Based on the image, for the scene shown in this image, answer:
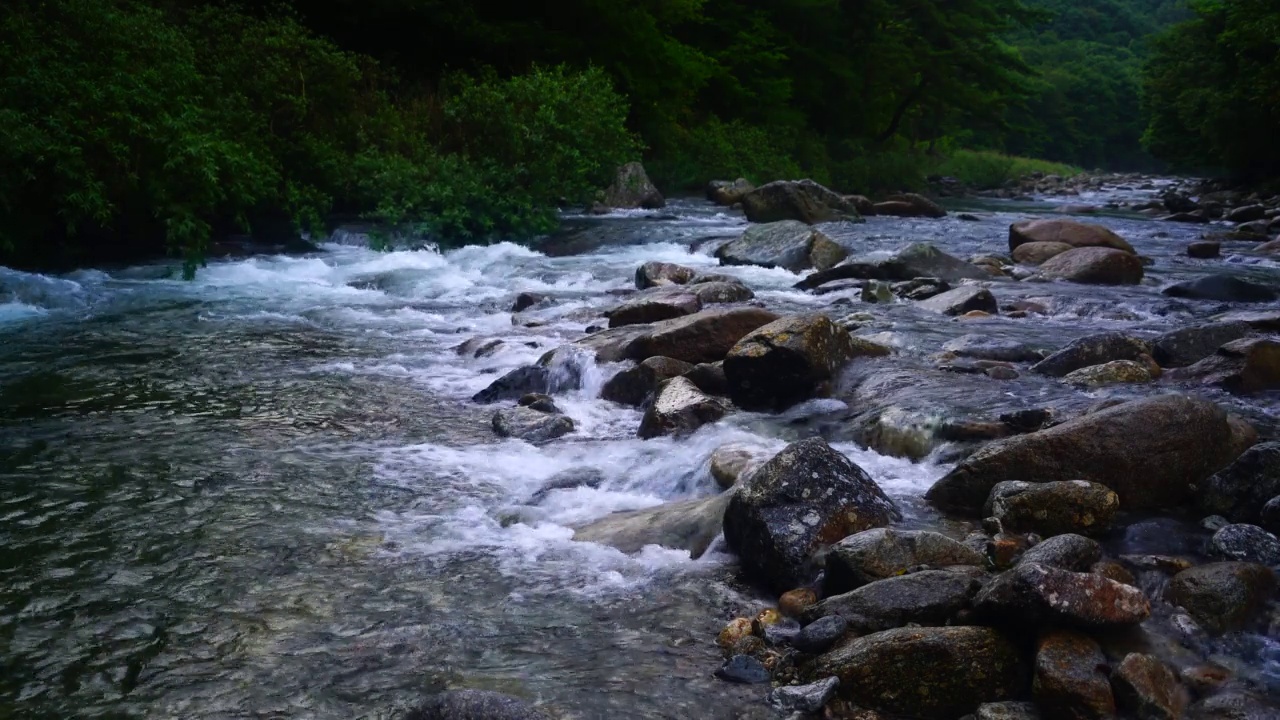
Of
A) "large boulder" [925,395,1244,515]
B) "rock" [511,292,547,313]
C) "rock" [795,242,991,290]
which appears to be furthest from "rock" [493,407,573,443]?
"rock" [795,242,991,290]

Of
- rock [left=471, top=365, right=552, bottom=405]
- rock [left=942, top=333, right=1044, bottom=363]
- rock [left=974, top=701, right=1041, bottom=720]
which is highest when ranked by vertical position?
rock [left=974, top=701, right=1041, bottom=720]

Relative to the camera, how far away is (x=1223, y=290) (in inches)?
439

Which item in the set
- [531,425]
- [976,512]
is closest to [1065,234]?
[531,425]

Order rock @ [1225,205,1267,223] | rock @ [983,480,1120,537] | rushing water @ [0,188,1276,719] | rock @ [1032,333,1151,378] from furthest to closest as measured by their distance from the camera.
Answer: rock @ [1225,205,1267,223] < rock @ [1032,333,1151,378] < rock @ [983,480,1120,537] < rushing water @ [0,188,1276,719]

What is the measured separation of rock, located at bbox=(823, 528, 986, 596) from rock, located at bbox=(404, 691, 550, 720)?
1.44 metres

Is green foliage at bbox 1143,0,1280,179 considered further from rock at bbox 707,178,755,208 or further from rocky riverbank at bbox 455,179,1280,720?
rocky riverbank at bbox 455,179,1280,720

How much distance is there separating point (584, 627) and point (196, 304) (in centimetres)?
889

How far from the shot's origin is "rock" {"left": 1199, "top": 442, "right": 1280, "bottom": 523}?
16.2 feet

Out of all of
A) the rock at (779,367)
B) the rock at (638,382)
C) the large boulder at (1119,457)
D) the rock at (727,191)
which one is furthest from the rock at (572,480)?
the rock at (727,191)

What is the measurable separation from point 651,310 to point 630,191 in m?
12.4

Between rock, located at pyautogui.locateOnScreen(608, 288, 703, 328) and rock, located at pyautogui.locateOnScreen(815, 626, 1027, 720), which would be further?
rock, located at pyautogui.locateOnScreen(608, 288, 703, 328)

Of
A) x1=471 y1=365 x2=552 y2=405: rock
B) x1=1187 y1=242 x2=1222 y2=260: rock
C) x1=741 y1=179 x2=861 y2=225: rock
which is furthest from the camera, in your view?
x1=741 y1=179 x2=861 y2=225: rock

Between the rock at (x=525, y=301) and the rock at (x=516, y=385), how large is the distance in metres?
3.56

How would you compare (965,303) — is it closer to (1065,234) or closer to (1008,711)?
(1065,234)
